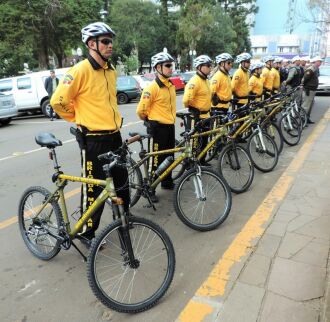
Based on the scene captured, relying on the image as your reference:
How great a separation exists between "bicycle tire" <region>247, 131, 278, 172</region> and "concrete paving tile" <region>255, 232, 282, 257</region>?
230 cm

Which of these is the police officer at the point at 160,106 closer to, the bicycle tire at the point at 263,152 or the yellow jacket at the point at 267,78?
the bicycle tire at the point at 263,152

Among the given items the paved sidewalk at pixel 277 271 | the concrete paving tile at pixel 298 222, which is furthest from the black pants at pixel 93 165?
the concrete paving tile at pixel 298 222

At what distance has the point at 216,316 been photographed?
277 cm

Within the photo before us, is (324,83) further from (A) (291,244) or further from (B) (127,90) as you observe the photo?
(A) (291,244)

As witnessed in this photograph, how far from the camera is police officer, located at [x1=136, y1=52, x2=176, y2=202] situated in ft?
16.1

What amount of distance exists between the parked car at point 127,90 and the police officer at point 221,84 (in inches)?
477

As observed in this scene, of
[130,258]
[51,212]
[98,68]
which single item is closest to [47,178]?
[51,212]

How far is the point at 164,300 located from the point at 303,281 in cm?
113

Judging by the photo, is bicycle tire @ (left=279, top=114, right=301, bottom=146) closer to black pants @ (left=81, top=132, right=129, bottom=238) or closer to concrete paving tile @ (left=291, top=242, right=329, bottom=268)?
concrete paving tile @ (left=291, top=242, right=329, bottom=268)

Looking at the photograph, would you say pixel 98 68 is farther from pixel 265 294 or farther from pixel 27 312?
pixel 265 294

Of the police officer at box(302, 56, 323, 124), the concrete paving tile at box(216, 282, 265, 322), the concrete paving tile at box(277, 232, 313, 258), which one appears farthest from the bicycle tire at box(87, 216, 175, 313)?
the police officer at box(302, 56, 323, 124)

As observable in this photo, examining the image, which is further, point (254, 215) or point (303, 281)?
point (254, 215)

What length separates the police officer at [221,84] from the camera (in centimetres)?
673

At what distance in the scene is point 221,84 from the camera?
6750 millimetres
